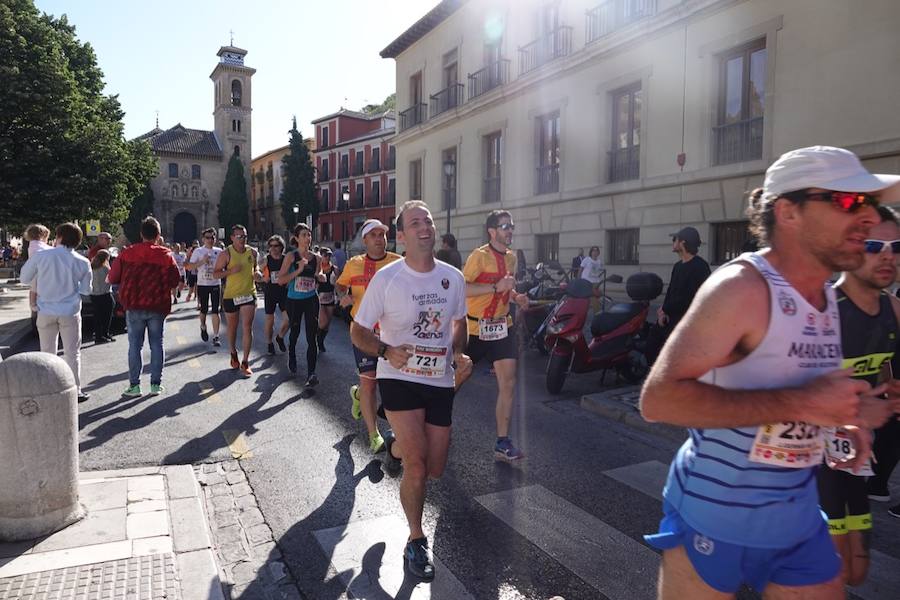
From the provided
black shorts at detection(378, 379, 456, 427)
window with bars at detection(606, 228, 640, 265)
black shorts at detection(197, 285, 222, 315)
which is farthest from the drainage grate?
window with bars at detection(606, 228, 640, 265)

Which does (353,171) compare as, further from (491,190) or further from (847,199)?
(847,199)

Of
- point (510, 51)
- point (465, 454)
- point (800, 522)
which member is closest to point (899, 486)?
point (465, 454)

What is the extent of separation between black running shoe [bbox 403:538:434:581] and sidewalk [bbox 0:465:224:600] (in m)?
0.92

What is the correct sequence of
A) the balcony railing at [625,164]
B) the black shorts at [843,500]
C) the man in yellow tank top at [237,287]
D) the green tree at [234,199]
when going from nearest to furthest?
the black shorts at [843,500]
the man in yellow tank top at [237,287]
the balcony railing at [625,164]
the green tree at [234,199]

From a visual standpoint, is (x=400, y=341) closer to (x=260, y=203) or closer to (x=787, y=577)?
(x=787, y=577)

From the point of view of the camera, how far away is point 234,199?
72938 mm

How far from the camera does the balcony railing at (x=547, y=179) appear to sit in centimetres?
2014

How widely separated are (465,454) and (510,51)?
19.2m

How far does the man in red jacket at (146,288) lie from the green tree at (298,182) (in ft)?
186

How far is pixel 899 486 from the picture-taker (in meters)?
4.84

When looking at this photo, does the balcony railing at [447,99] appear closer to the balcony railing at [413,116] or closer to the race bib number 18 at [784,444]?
the balcony railing at [413,116]

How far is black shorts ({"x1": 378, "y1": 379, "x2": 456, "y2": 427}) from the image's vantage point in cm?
350

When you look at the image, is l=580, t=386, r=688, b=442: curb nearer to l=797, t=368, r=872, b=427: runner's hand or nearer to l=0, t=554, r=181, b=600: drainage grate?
l=0, t=554, r=181, b=600: drainage grate

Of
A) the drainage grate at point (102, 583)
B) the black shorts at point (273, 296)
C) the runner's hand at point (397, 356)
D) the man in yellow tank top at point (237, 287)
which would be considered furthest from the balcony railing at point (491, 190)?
the drainage grate at point (102, 583)
